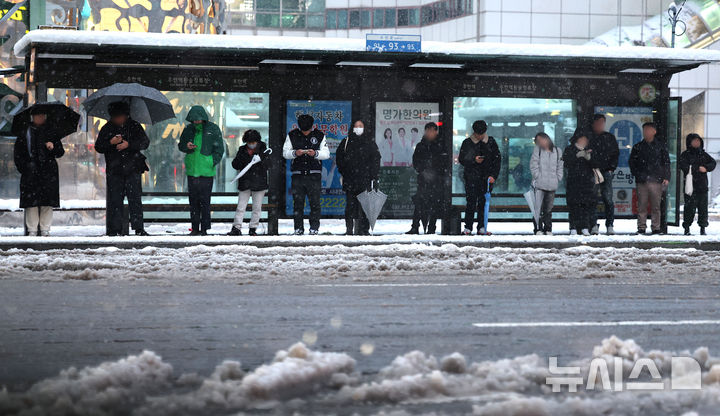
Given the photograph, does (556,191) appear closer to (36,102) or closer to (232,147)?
(232,147)

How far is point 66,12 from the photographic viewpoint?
2033 centimetres

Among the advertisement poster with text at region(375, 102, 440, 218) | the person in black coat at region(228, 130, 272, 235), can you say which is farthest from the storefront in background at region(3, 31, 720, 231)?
the person in black coat at region(228, 130, 272, 235)

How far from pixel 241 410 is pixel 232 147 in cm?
1323

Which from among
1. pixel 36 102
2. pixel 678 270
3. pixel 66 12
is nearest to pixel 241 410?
pixel 678 270

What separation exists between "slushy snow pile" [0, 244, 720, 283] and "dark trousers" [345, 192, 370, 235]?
2631mm

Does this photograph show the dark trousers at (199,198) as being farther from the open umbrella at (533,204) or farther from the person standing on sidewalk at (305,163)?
the open umbrella at (533,204)

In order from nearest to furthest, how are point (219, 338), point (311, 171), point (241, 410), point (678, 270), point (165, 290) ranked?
point (241, 410), point (219, 338), point (165, 290), point (678, 270), point (311, 171)

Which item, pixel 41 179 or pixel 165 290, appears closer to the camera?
pixel 165 290

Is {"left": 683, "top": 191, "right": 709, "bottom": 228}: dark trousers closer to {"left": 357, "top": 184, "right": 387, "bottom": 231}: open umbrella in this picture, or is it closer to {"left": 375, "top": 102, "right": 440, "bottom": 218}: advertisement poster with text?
{"left": 375, "top": 102, "right": 440, "bottom": 218}: advertisement poster with text

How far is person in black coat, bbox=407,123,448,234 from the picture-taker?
17.2 meters

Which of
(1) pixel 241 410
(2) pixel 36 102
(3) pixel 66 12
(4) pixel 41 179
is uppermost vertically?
(3) pixel 66 12

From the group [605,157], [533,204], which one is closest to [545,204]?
[533,204]

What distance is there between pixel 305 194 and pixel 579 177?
4464 mm

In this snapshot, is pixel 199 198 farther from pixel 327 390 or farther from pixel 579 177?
pixel 327 390
